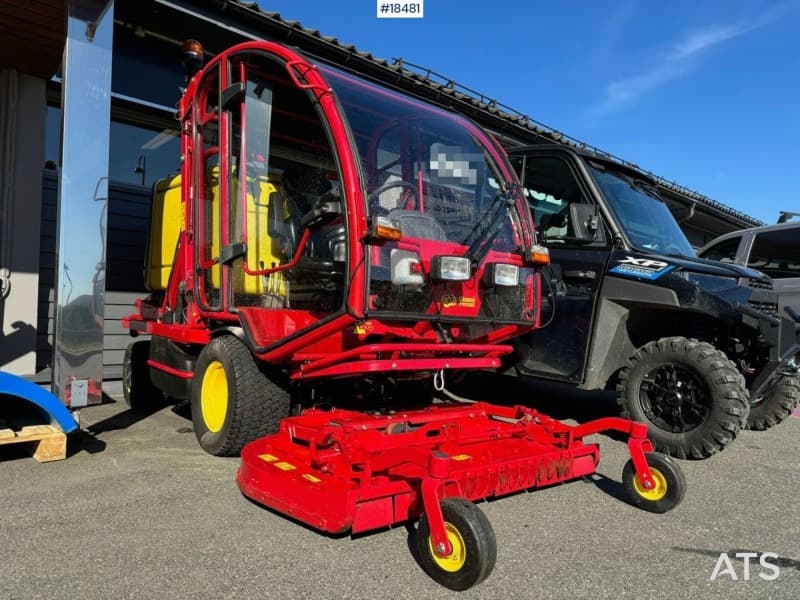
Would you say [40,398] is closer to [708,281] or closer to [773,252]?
[708,281]

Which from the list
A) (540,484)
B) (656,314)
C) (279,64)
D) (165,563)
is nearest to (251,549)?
(165,563)

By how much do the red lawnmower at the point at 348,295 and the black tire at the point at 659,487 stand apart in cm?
1

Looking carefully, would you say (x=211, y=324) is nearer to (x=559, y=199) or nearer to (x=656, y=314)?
(x=559, y=199)

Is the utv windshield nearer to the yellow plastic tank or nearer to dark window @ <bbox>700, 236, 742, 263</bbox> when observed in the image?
the yellow plastic tank

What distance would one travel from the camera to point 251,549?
8.78 feet

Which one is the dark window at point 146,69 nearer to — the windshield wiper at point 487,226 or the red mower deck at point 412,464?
the windshield wiper at point 487,226

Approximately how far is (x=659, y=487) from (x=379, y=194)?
2.16 meters

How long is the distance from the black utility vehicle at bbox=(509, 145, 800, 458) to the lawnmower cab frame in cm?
93

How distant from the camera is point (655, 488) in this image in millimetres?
3246

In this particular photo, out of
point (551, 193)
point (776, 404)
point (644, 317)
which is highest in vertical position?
point (551, 193)

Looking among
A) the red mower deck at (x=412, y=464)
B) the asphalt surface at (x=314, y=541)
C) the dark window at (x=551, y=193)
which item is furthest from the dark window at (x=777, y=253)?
the red mower deck at (x=412, y=464)

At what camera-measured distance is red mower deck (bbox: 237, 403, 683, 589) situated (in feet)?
8.30

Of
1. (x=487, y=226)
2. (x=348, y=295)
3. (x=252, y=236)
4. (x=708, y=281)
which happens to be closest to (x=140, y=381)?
(x=252, y=236)

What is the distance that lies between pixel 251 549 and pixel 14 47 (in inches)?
222
